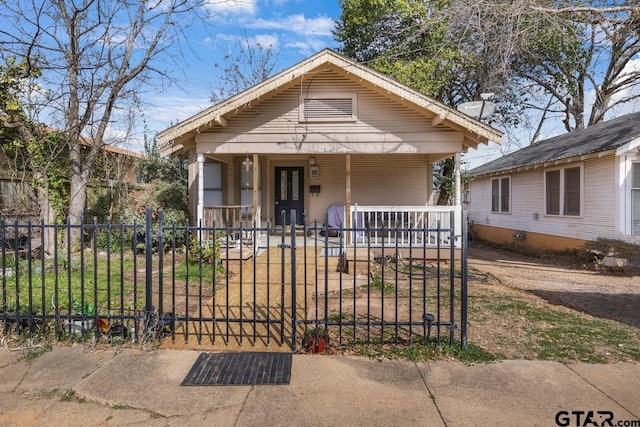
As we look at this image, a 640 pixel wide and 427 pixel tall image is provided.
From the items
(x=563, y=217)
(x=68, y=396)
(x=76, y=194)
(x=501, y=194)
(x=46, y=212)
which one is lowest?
(x=68, y=396)

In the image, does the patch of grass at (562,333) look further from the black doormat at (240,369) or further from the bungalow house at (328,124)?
the bungalow house at (328,124)

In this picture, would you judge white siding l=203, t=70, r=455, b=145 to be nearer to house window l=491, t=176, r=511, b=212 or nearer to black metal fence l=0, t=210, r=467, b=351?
black metal fence l=0, t=210, r=467, b=351

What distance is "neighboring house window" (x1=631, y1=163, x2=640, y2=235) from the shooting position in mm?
10086

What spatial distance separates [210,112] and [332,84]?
3176 mm

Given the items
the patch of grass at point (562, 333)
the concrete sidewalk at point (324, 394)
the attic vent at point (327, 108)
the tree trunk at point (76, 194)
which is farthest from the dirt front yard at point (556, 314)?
the tree trunk at point (76, 194)

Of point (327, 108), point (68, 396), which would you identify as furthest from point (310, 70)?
A: point (68, 396)

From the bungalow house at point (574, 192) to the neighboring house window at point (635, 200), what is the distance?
0.07 feet

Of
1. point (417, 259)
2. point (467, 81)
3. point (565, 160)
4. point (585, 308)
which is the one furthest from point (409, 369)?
point (467, 81)

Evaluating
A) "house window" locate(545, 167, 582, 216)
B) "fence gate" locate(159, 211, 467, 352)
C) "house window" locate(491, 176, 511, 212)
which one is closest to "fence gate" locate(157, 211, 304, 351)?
"fence gate" locate(159, 211, 467, 352)

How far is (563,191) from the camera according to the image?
12648 mm

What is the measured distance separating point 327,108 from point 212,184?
4372mm

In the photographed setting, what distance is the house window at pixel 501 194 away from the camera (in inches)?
653

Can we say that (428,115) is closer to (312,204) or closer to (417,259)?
(417,259)

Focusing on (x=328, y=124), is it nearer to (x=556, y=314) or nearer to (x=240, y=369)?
(x=556, y=314)
